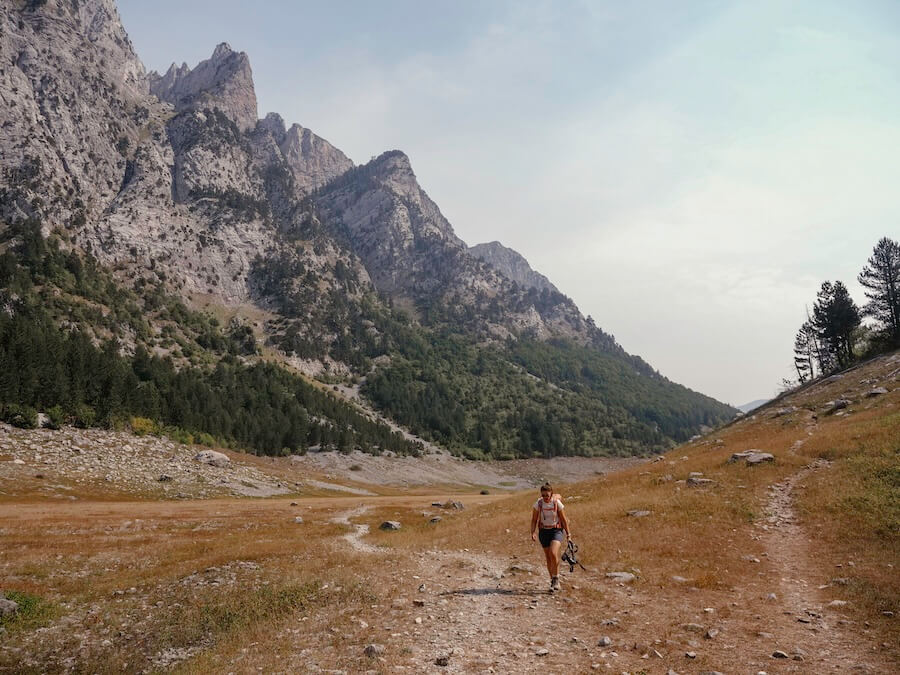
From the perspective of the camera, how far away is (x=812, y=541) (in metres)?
19.7

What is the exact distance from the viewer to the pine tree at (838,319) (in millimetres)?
84375

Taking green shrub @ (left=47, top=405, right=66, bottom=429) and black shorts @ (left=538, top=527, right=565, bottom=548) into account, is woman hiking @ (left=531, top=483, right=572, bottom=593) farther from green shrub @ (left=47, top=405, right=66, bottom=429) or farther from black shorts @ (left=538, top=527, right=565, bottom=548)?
green shrub @ (left=47, top=405, right=66, bottom=429)

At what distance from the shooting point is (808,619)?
39.8ft

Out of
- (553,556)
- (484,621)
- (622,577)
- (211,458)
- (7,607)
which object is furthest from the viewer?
(211,458)

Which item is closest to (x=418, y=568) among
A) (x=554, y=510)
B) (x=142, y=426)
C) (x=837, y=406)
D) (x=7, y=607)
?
(x=554, y=510)

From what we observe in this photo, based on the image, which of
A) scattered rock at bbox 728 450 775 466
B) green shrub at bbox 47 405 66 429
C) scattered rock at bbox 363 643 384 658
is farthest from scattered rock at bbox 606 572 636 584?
green shrub at bbox 47 405 66 429

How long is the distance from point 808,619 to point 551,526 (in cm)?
719

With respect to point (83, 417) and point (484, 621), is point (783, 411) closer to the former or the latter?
point (484, 621)

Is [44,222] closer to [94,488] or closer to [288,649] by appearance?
[94,488]

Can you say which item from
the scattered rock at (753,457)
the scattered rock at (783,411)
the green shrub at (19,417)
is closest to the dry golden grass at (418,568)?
the scattered rock at (753,457)

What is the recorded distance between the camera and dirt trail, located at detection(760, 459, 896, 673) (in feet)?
31.6

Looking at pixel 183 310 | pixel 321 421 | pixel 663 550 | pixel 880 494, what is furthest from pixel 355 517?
pixel 183 310

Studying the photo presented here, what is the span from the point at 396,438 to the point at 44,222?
150 m

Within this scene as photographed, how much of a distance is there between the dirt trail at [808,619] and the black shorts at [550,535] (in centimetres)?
632
